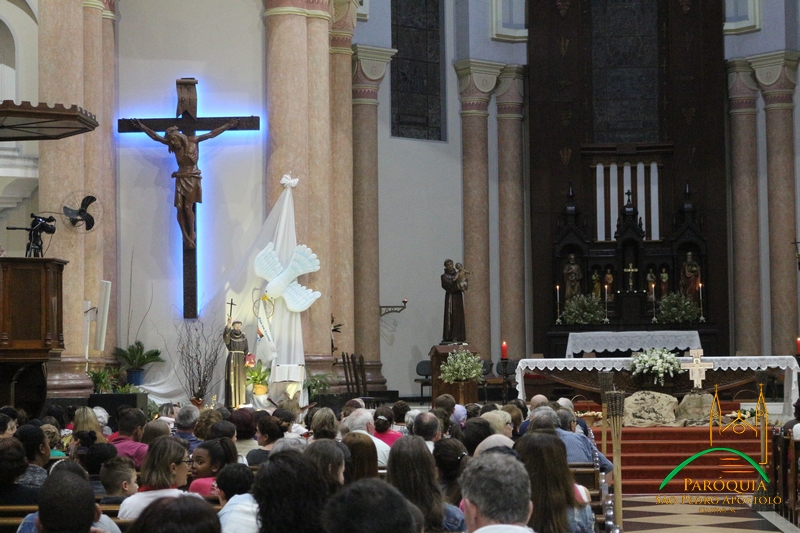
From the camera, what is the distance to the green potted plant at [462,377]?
61.6 ft

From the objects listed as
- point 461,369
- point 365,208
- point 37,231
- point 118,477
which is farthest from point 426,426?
point 365,208

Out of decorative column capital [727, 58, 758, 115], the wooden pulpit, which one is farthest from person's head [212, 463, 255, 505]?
decorative column capital [727, 58, 758, 115]

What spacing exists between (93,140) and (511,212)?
37.6 feet

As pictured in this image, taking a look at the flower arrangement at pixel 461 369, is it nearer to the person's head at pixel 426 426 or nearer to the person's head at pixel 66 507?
the person's head at pixel 426 426

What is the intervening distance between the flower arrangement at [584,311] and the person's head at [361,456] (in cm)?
1837

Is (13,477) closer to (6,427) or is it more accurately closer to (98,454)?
(98,454)

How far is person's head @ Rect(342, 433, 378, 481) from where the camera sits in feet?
19.8

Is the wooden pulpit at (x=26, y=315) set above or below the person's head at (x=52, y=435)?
above

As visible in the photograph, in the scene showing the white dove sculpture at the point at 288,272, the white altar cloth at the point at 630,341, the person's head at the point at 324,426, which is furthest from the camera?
the white altar cloth at the point at 630,341

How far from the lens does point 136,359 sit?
16984mm

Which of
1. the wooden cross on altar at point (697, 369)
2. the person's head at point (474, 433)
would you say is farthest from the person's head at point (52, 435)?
the wooden cross on altar at point (697, 369)

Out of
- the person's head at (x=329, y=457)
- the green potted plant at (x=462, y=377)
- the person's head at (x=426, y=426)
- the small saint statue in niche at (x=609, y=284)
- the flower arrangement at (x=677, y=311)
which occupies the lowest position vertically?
the green potted plant at (x=462, y=377)

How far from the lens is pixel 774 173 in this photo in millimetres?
24844

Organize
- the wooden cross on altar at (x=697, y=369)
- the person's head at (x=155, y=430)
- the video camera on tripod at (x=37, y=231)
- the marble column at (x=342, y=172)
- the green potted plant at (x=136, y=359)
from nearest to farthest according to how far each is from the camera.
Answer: the person's head at (x=155, y=430), the video camera on tripod at (x=37, y=231), the wooden cross on altar at (x=697, y=369), the green potted plant at (x=136, y=359), the marble column at (x=342, y=172)
